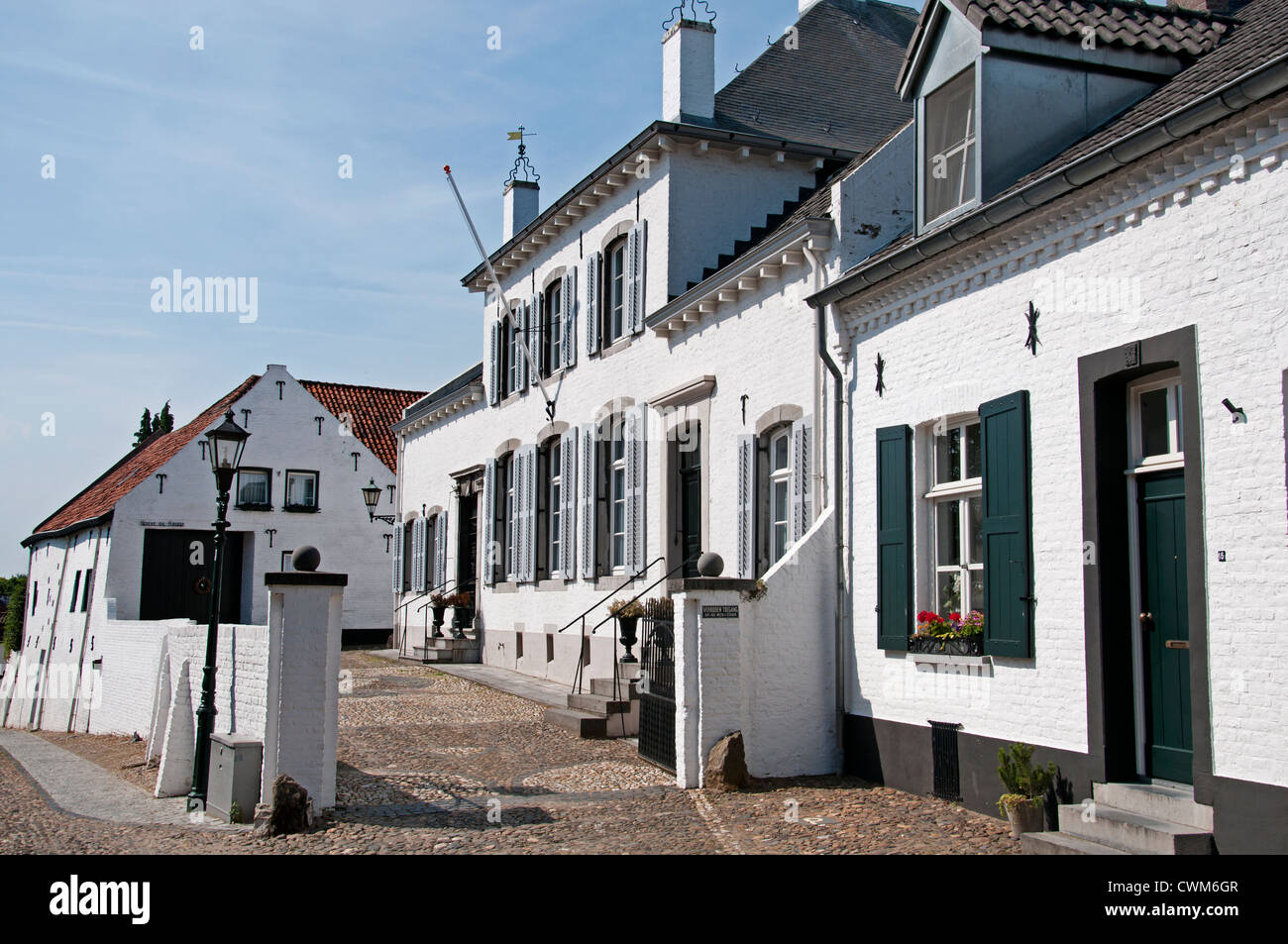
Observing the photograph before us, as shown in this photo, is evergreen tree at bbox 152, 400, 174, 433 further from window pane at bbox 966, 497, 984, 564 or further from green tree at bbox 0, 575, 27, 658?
window pane at bbox 966, 497, 984, 564

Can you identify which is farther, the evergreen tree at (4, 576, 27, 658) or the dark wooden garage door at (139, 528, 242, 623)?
the evergreen tree at (4, 576, 27, 658)

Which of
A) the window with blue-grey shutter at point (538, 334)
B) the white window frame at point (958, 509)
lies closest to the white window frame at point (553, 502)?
the window with blue-grey shutter at point (538, 334)

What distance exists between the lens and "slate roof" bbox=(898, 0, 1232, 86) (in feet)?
30.9

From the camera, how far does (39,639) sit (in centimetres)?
3272

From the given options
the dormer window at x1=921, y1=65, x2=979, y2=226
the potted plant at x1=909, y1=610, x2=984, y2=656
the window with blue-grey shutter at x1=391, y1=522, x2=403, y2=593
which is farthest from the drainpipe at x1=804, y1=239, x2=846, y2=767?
the window with blue-grey shutter at x1=391, y1=522, x2=403, y2=593

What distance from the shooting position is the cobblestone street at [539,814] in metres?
7.98

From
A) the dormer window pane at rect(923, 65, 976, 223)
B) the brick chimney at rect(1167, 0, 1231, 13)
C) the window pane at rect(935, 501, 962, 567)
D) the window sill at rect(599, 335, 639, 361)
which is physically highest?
the brick chimney at rect(1167, 0, 1231, 13)

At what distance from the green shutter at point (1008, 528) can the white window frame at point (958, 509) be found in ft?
0.62

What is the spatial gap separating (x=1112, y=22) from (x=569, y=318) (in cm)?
978

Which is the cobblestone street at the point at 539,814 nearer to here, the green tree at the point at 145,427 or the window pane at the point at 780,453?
the window pane at the point at 780,453

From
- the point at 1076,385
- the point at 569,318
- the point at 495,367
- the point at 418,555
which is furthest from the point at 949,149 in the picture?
the point at 418,555

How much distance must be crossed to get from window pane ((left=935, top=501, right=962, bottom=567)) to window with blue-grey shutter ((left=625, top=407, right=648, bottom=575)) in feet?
20.2

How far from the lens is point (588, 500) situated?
1688 cm

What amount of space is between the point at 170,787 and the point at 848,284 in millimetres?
7783
